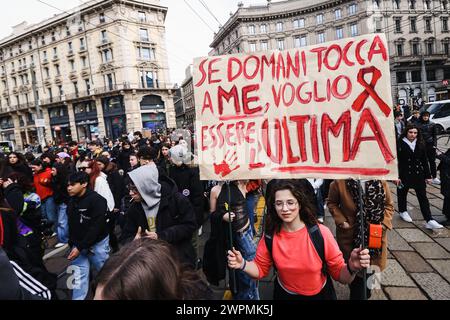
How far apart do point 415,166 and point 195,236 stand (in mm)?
3378

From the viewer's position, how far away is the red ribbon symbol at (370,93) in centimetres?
146

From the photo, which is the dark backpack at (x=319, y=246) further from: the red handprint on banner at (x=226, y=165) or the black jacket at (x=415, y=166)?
the black jacket at (x=415, y=166)

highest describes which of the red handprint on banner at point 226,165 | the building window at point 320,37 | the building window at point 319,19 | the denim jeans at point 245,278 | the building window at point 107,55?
the building window at point 319,19

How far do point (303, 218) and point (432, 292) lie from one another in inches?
72.2

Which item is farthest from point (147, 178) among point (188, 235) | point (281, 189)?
Result: point (281, 189)

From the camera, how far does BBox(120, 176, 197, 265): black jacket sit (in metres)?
2.44

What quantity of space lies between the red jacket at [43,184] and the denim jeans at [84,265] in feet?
8.22

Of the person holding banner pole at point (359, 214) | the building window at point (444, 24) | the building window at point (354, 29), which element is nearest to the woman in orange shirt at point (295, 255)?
the person holding banner pole at point (359, 214)

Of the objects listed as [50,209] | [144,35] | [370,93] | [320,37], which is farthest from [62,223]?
[320,37]

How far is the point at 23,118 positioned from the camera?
133 ft

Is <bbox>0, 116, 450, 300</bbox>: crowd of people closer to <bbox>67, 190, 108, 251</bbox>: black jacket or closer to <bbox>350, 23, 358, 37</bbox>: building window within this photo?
<bbox>67, 190, 108, 251</bbox>: black jacket

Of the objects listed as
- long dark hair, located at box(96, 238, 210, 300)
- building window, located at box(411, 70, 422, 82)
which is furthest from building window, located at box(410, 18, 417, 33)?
long dark hair, located at box(96, 238, 210, 300)

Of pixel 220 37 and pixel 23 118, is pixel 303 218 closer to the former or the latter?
pixel 23 118

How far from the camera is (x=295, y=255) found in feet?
5.67
